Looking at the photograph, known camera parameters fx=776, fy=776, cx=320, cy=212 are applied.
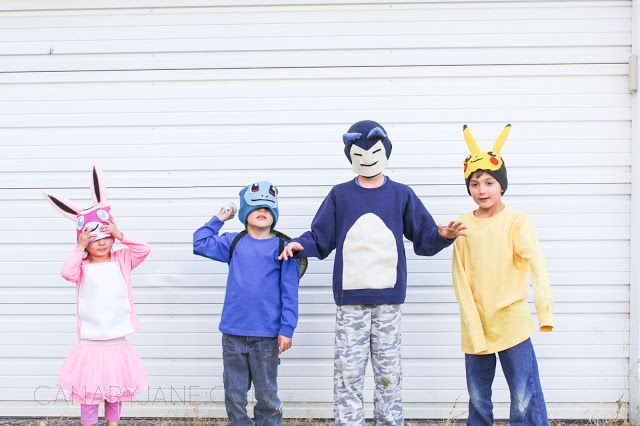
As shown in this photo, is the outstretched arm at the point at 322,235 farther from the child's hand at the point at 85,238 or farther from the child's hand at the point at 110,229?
the child's hand at the point at 85,238

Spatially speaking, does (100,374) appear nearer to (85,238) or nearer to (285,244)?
(85,238)

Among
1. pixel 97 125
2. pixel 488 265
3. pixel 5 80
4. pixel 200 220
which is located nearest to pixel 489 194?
pixel 488 265

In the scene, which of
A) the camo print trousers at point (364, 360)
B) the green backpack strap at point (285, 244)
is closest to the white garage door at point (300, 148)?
the green backpack strap at point (285, 244)

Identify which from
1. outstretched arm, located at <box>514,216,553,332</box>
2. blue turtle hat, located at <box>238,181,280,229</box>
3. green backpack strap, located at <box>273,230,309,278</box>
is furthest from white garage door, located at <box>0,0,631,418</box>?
outstretched arm, located at <box>514,216,553,332</box>

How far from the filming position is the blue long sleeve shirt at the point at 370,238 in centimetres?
450

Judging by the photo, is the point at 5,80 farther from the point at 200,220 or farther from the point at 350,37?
the point at 350,37

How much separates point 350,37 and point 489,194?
1594 millimetres

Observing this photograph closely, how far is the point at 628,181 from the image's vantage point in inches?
207

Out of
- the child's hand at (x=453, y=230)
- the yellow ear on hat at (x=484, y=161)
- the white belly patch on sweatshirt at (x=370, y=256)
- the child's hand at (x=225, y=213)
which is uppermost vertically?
the yellow ear on hat at (x=484, y=161)

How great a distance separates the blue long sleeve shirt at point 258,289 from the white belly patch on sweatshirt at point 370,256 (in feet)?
1.23

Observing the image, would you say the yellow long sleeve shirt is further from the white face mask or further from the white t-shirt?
the white t-shirt

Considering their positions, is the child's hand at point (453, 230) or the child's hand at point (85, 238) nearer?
the child's hand at point (453, 230)

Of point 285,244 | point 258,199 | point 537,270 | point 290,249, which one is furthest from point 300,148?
point 537,270

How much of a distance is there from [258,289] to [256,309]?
119 millimetres
